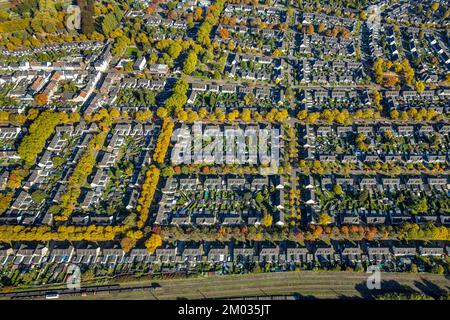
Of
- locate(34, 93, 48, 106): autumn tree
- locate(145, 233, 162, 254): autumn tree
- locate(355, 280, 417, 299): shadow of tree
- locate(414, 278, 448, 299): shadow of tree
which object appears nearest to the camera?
locate(414, 278, 448, 299): shadow of tree

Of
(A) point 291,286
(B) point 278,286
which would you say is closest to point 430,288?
(A) point 291,286

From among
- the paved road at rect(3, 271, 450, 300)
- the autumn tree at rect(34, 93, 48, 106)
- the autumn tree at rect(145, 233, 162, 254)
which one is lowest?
the paved road at rect(3, 271, 450, 300)

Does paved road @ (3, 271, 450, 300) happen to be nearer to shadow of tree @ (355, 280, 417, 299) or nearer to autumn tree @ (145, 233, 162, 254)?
shadow of tree @ (355, 280, 417, 299)

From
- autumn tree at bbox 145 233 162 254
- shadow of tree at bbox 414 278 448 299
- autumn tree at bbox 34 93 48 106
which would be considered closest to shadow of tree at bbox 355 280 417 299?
shadow of tree at bbox 414 278 448 299

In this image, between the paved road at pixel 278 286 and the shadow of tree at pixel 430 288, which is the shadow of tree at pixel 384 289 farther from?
the shadow of tree at pixel 430 288

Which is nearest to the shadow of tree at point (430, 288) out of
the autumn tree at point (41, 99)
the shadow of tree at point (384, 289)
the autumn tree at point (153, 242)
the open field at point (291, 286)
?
the open field at point (291, 286)

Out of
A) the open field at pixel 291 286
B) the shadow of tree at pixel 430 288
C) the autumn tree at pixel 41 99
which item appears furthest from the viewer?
the autumn tree at pixel 41 99

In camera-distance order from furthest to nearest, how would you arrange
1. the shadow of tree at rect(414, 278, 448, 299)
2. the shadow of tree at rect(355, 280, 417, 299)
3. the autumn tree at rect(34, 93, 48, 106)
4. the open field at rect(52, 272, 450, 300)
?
the autumn tree at rect(34, 93, 48, 106), the open field at rect(52, 272, 450, 300), the shadow of tree at rect(355, 280, 417, 299), the shadow of tree at rect(414, 278, 448, 299)

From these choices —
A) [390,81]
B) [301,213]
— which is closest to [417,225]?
[301,213]
